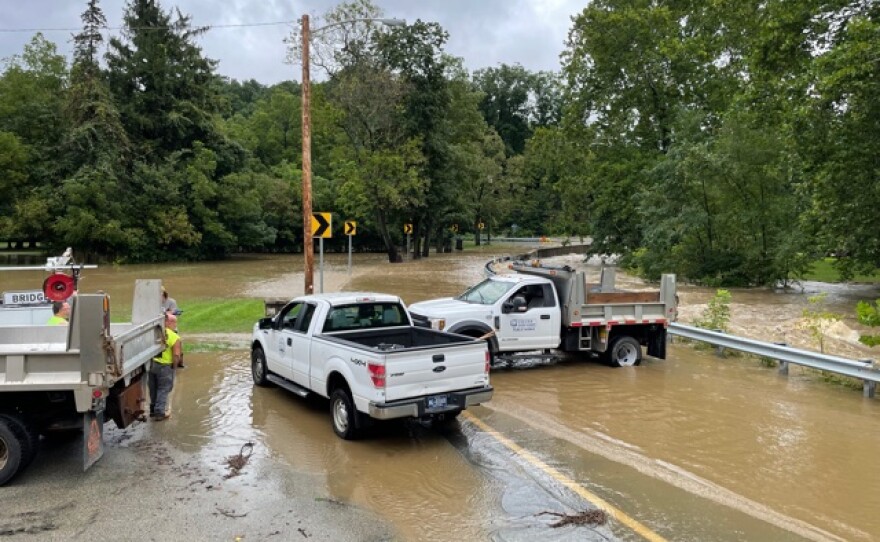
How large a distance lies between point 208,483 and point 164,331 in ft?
7.96

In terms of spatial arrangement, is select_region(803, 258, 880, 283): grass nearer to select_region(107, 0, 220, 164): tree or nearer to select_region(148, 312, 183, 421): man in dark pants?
select_region(148, 312, 183, 421): man in dark pants

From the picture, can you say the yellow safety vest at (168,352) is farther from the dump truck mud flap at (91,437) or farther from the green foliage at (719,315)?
the green foliage at (719,315)

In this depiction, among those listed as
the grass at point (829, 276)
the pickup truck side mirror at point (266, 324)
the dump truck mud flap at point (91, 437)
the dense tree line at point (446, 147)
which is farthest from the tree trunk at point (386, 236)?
the dump truck mud flap at point (91, 437)

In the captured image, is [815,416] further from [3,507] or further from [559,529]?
[3,507]

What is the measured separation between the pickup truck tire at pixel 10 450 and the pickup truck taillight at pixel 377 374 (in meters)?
3.44

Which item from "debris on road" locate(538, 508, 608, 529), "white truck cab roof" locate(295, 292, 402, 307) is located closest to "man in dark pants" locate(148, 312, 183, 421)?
"white truck cab roof" locate(295, 292, 402, 307)

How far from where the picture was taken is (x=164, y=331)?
8.18m

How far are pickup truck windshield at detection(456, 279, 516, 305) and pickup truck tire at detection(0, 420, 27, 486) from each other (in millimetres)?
7716

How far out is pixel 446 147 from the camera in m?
51.9

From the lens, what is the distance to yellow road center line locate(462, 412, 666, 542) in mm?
5453

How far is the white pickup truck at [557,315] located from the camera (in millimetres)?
11801

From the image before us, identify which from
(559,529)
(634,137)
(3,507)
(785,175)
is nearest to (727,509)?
(559,529)

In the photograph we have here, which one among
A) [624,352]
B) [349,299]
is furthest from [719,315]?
[349,299]

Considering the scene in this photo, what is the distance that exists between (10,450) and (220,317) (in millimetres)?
12790
